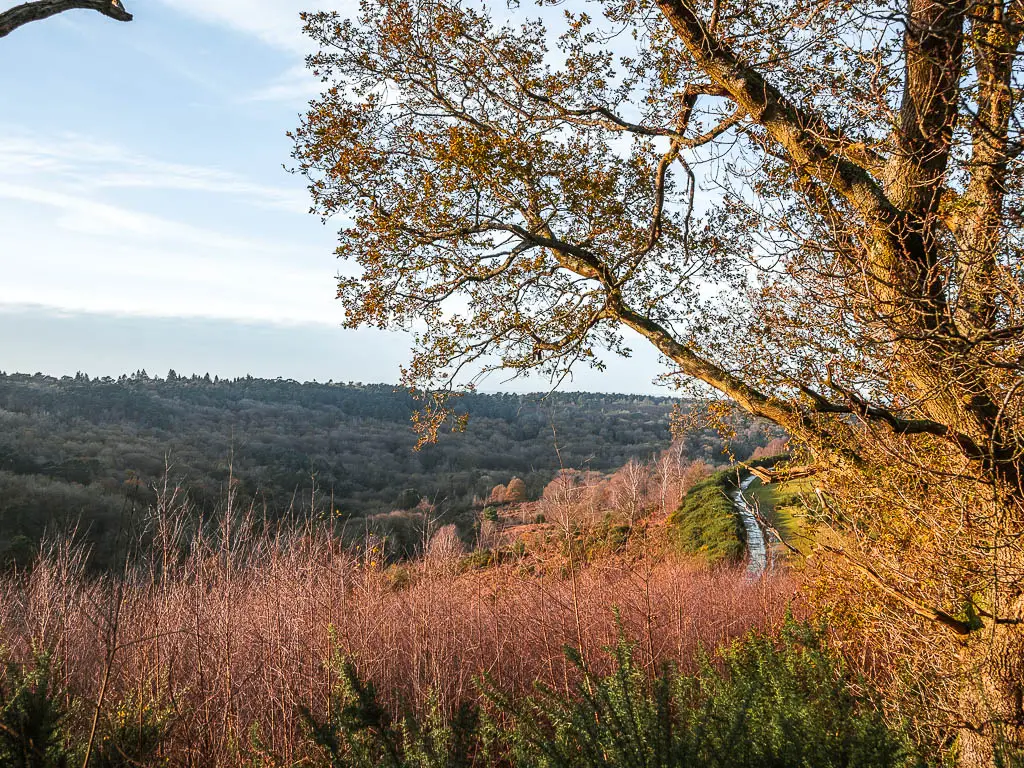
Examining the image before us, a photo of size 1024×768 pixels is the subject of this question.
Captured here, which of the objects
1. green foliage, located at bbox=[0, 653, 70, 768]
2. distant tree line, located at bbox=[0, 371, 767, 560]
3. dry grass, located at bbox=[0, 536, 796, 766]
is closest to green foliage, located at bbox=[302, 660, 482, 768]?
dry grass, located at bbox=[0, 536, 796, 766]

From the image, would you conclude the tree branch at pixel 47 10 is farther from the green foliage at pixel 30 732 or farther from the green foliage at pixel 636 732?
the green foliage at pixel 636 732

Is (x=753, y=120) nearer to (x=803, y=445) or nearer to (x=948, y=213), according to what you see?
(x=948, y=213)

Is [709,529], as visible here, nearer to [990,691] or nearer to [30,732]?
[990,691]

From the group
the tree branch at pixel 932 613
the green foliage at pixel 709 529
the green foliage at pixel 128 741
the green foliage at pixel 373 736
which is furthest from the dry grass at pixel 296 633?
the green foliage at pixel 709 529

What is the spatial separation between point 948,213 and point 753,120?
1.58 m

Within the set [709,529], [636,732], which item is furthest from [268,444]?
[636,732]

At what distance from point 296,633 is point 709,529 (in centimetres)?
1536

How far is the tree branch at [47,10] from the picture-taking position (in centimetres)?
346

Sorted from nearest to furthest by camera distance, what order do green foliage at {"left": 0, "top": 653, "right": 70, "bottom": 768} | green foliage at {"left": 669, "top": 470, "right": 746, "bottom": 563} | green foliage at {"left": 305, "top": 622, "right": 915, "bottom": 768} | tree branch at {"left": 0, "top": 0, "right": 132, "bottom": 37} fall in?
green foliage at {"left": 0, "top": 653, "right": 70, "bottom": 768} < green foliage at {"left": 305, "top": 622, "right": 915, "bottom": 768} < tree branch at {"left": 0, "top": 0, "right": 132, "bottom": 37} < green foliage at {"left": 669, "top": 470, "right": 746, "bottom": 563}

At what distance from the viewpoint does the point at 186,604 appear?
5184 mm

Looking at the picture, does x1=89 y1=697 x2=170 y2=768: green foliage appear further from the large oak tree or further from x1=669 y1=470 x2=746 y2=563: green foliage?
x1=669 y1=470 x2=746 y2=563: green foliage

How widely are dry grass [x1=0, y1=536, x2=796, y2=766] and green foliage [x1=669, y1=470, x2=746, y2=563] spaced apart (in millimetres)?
8022

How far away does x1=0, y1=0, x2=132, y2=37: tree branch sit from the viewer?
3.46m

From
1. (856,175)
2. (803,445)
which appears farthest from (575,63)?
(803,445)
